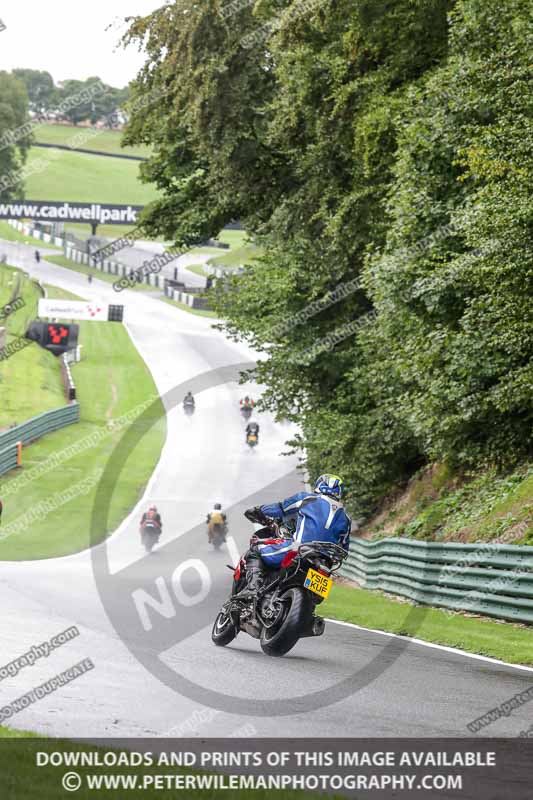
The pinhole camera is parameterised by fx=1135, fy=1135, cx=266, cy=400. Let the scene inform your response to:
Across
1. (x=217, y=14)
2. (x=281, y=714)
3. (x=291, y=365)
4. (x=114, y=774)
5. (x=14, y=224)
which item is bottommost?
(x=14, y=224)

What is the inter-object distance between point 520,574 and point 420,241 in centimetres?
696

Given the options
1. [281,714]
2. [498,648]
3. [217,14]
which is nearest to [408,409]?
[498,648]

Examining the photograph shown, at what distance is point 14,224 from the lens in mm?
108625

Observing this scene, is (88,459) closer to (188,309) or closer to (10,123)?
(188,309)

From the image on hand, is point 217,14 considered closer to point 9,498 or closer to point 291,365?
point 291,365

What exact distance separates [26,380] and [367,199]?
3621cm

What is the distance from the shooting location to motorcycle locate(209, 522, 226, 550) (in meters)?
30.1

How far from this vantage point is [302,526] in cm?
1028

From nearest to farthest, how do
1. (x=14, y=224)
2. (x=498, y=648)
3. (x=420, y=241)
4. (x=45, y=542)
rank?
1. (x=498, y=648)
2. (x=420, y=241)
3. (x=45, y=542)
4. (x=14, y=224)

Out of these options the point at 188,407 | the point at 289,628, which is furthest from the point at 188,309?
the point at 289,628

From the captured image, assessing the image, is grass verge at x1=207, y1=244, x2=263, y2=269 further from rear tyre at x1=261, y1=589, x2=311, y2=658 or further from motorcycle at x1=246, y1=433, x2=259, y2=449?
rear tyre at x1=261, y1=589, x2=311, y2=658

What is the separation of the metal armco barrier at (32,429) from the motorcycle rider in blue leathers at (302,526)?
28.9 metres

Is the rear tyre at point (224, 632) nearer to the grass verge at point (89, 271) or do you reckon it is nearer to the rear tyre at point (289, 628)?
the rear tyre at point (289, 628)

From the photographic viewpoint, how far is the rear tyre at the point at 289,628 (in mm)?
9922
